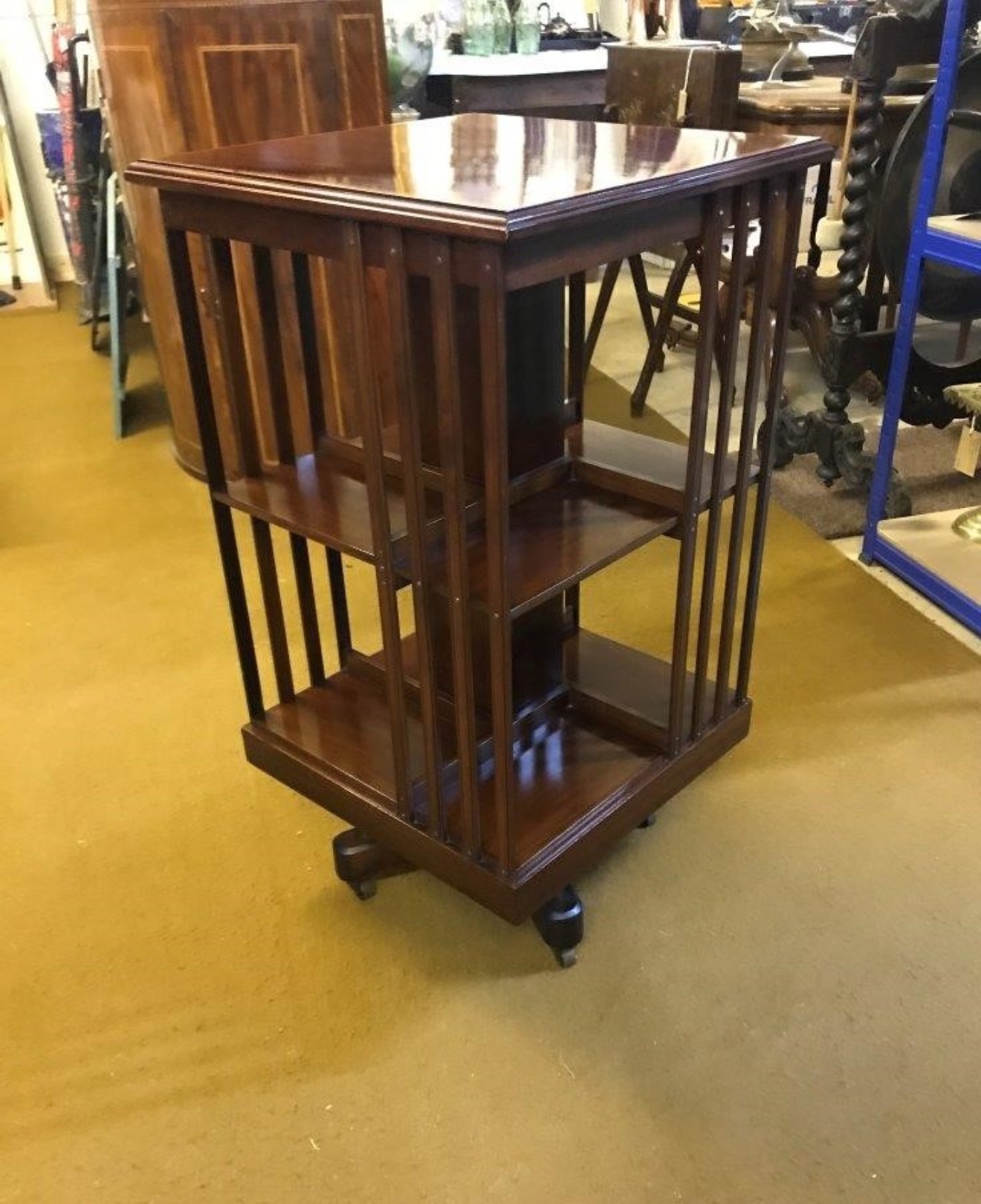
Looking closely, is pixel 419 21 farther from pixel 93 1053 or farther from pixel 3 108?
pixel 93 1053

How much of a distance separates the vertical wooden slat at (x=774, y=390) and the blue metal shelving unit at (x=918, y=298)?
Answer: 81 centimetres

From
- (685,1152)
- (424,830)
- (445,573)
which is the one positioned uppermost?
(445,573)

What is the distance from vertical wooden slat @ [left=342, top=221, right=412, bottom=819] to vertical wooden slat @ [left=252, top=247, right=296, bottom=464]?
19 centimetres

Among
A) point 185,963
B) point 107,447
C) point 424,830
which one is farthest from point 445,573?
point 107,447

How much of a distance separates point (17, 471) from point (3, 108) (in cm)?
247

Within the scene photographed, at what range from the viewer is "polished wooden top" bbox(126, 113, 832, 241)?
3.03ft

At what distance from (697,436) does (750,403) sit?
126 millimetres

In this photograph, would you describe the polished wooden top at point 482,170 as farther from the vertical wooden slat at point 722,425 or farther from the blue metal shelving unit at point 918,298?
the blue metal shelving unit at point 918,298

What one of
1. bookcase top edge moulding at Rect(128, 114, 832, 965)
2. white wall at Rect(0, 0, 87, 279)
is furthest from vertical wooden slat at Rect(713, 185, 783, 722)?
white wall at Rect(0, 0, 87, 279)

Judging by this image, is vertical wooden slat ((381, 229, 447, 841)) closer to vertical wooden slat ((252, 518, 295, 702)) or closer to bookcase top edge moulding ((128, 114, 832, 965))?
bookcase top edge moulding ((128, 114, 832, 965))

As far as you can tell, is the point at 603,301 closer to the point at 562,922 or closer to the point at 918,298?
the point at 918,298

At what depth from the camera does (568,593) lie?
164 centimetres

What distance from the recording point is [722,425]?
1.22m

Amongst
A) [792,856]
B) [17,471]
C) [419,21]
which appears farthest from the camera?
[419,21]
